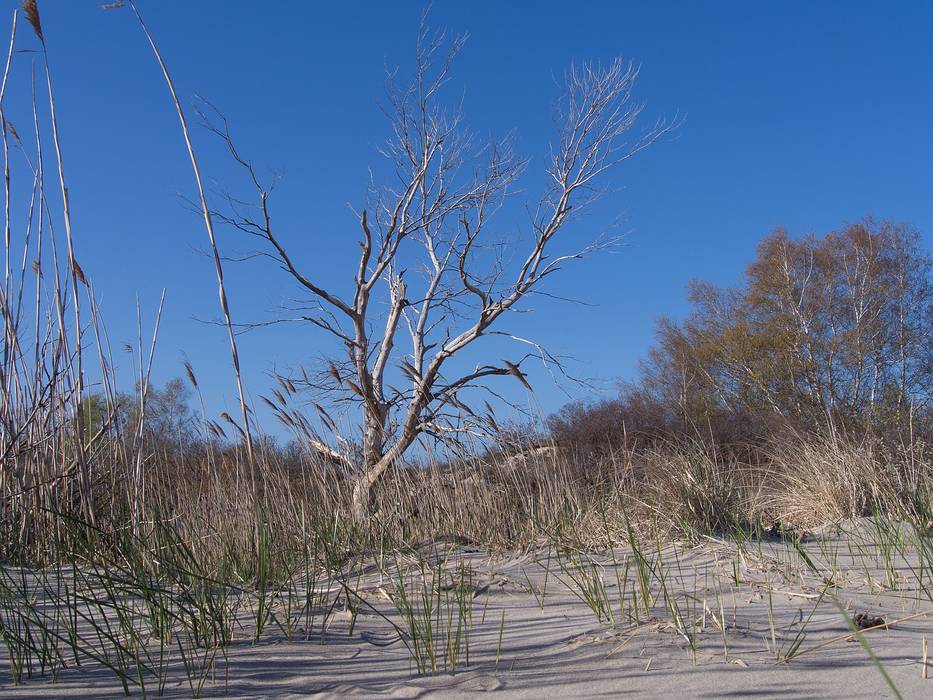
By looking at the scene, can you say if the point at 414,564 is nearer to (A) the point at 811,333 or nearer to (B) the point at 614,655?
(B) the point at 614,655

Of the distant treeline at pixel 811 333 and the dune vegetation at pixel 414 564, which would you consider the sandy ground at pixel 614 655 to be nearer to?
the dune vegetation at pixel 414 564

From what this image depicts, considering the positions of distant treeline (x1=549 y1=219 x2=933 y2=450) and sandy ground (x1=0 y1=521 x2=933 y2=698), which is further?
distant treeline (x1=549 y1=219 x2=933 y2=450)

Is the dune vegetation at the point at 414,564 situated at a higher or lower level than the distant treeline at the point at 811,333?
lower

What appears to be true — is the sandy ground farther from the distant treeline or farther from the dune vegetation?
the distant treeline

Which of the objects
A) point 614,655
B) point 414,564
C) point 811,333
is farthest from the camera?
point 811,333

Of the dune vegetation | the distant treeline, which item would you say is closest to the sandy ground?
the dune vegetation

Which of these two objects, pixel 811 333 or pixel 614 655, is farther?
pixel 811 333

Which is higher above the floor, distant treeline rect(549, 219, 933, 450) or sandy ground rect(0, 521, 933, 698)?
distant treeline rect(549, 219, 933, 450)

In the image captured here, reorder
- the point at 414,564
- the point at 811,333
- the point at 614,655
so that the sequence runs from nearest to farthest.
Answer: the point at 614,655, the point at 414,564, the point at 811,333

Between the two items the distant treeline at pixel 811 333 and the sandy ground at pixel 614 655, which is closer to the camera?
the sandy ground at pixel 614 655

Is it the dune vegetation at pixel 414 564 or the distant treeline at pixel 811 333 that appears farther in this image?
the distant treeline at pixel 811 333

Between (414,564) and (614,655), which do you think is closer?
(614,655)

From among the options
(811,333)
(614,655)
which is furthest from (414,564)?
(811,333)

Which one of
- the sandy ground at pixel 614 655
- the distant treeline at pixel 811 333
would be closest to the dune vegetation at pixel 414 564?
the sandy ground at pixel 614 655
